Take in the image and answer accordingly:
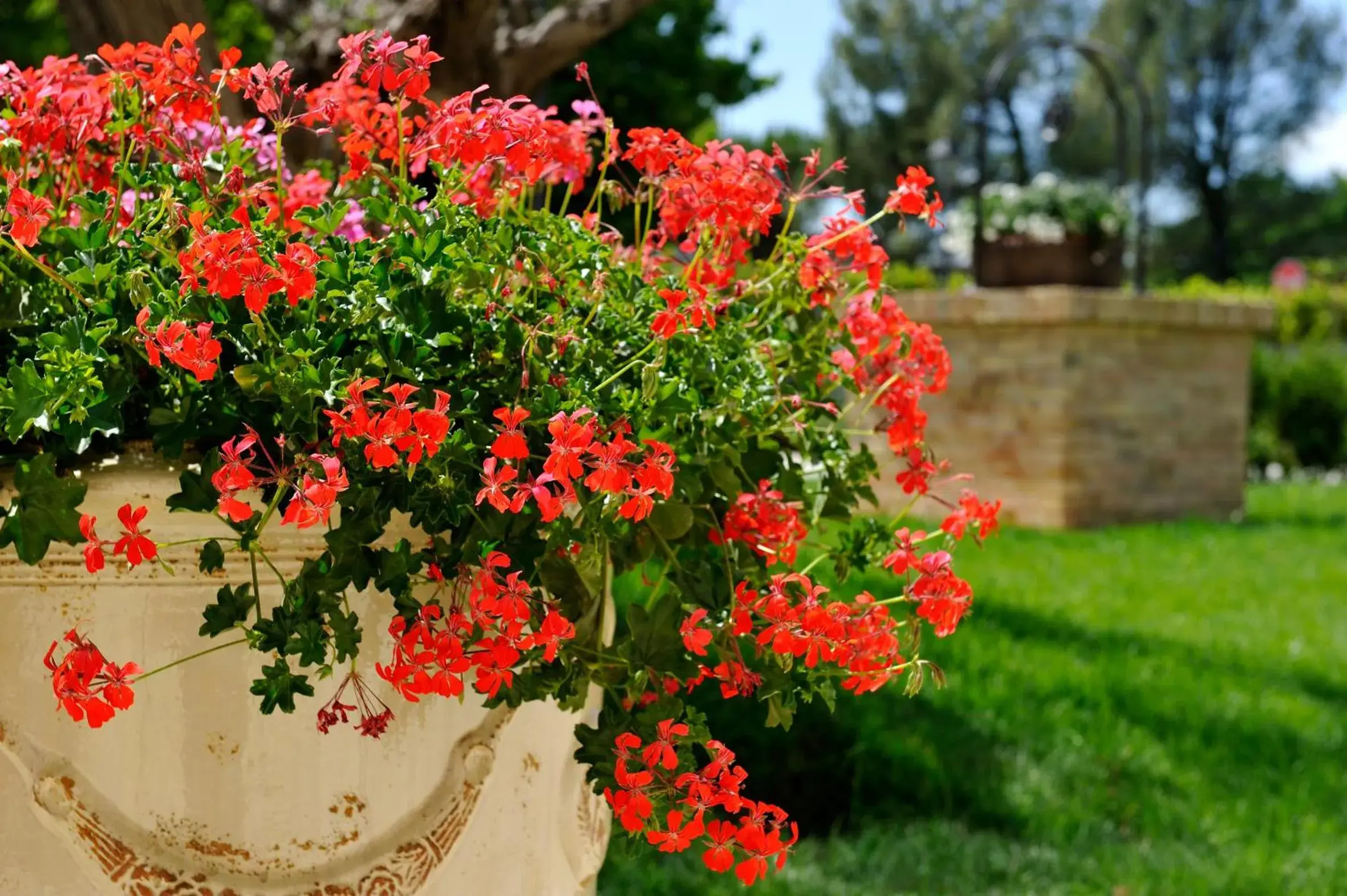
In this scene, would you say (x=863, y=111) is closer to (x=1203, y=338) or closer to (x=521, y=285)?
(x=1203, y=338)

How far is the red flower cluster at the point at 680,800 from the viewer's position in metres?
1.35

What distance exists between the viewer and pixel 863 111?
141ft

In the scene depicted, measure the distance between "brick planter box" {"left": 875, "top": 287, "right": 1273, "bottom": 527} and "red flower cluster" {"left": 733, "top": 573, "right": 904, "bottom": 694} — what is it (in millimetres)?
5620

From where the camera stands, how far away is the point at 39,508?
4.17 ft

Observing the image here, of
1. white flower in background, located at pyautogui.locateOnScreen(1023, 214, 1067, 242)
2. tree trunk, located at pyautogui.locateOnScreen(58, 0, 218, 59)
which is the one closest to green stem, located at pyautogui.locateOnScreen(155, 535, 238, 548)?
tree trunk, located at pyautogui.locateOnScreen(58, 0, 218, 59)

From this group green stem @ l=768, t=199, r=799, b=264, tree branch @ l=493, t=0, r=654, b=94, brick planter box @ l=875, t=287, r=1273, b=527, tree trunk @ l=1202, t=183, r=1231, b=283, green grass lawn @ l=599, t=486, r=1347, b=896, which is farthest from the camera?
Result: tree trunk @ l=1202, t=183, r=1231, b=283

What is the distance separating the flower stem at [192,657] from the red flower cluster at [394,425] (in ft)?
0.83

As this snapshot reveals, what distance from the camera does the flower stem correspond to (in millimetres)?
1243

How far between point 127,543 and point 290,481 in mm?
→ 176

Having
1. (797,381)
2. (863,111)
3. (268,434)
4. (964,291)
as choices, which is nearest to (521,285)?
(268,434)

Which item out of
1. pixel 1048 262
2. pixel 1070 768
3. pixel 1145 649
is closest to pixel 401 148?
pixel 1070 768

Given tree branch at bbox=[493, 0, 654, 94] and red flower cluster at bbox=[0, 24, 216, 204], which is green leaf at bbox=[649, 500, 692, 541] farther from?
tree branch at bbox=[493, 0, 654, 94]

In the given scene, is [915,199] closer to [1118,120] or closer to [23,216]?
[23,216]

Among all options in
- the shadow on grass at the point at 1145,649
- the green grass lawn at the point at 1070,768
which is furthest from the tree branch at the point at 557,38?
the shadow on grass at the point at 1145,649
